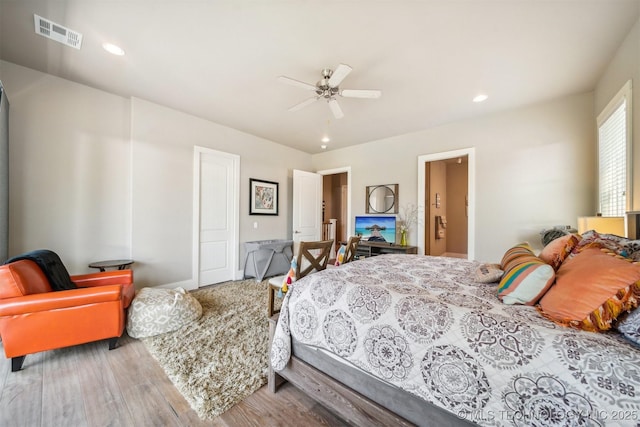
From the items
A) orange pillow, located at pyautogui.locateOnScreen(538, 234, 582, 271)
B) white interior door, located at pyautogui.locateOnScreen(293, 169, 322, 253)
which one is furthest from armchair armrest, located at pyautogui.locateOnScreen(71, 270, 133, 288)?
orange pillow, located at pyautogui.locateOnScreen(538, 234, 582, 271)

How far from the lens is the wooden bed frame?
3.50 feet

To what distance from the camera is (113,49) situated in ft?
7.01

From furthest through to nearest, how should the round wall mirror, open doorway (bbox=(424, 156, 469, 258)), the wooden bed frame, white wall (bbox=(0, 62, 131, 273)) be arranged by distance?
open doorway (bbox=(424, 156, 469, 258)) < the round wall mirror < white wall (bbox=(0, 62, 131, 273)) < the wooden bed frame

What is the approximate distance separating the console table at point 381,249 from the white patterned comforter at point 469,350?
Answer: 2510 millimetres

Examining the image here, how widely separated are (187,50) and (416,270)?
2.85 m

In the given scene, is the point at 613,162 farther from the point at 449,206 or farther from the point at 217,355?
the point at 217,355

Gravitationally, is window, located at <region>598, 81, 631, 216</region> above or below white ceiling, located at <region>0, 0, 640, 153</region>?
below

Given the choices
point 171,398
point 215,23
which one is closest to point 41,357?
point 171,398

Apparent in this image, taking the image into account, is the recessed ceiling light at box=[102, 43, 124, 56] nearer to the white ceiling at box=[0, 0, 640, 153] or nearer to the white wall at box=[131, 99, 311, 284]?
the white ceiling at box=[0, 0, 640, 153]

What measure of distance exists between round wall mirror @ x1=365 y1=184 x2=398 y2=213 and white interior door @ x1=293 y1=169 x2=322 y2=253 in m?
1.27

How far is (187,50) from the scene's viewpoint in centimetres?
212

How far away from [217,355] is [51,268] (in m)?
1.70

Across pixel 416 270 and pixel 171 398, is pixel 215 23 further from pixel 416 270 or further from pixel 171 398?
pixel 171 398

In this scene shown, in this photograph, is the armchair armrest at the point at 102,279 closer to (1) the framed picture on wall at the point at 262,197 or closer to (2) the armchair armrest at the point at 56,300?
(2) the armchair armrest at the point at 56,300
